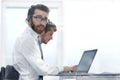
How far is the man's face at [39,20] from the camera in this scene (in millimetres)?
2285

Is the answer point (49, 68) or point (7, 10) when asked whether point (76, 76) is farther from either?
point (7, 10)

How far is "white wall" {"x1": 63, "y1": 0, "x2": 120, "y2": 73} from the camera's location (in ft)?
11.7

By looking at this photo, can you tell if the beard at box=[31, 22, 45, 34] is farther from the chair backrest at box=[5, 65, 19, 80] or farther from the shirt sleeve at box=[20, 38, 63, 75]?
the chair backrest at box=[5, 65, 19, 80]

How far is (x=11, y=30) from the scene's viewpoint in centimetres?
359

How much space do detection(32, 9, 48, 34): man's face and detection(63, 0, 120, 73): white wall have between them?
1249 millimetres

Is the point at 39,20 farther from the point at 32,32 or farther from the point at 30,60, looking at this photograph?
the point at 30,60

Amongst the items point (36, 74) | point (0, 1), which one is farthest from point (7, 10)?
point (36, 74)

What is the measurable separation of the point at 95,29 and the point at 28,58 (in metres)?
1.63

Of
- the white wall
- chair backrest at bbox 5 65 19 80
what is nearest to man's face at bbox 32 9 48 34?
chair backrest at bbox 5 65 19 80

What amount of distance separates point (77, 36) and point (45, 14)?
1.30m

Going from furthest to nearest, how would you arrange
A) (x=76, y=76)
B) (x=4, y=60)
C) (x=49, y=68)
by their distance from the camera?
(x=4, y=60) < (x=49, y=68) < (x=76, y=76)

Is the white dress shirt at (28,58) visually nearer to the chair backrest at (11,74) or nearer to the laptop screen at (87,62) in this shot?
the chair backrest at (11,74)

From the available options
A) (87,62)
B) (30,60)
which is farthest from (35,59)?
(87,62)

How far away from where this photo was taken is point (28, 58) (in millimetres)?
2100
